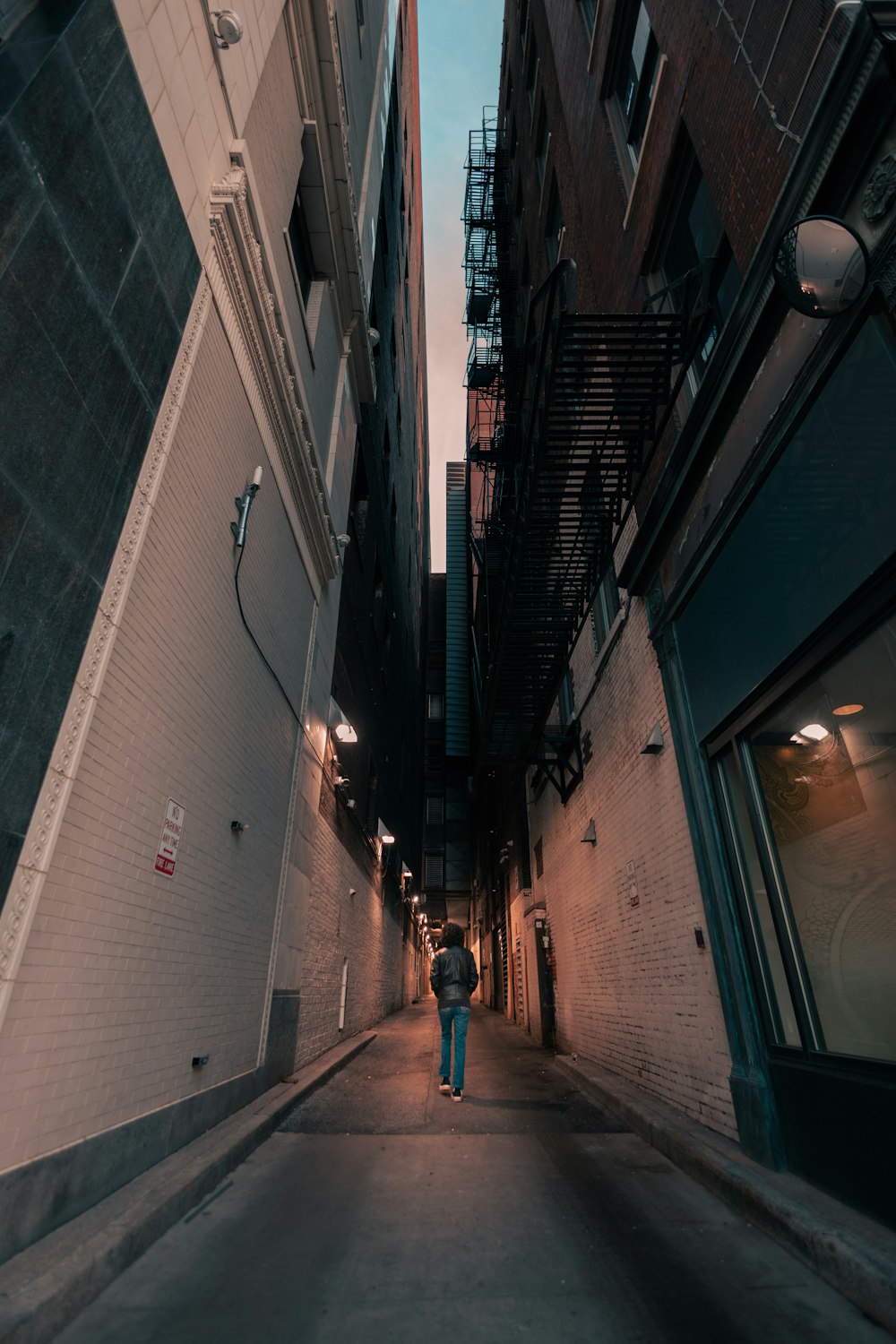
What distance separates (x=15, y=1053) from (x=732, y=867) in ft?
16.5

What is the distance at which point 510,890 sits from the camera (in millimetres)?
21125

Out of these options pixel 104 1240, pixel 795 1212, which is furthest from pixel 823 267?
pixel 104 1240

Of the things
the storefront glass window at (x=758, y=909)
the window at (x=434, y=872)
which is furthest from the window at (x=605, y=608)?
the window at (x=434, y=872)

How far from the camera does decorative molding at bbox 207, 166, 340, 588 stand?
530cm

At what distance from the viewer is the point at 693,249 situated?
22.6ft

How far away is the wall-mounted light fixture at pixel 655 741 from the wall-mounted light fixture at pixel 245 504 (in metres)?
4.66

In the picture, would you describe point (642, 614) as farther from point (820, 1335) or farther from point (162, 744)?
point (820, 1335)

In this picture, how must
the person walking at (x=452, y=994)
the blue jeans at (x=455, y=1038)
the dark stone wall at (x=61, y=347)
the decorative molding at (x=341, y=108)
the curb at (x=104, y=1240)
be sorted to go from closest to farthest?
the curb at (x=104, y=1240) < the dark stone wall at (x=61, y=347) < the blue jeans at (x=455, y=1038) < the person walking at (x=452, y=994) < the decorative molding at (x=341, y=108)

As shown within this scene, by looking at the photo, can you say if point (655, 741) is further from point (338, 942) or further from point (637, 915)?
point (338, 942)

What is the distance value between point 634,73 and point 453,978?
40.1 ft

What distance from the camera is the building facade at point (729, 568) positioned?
3.73 metres

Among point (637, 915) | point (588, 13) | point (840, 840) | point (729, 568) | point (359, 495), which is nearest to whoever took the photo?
point (840, 840)

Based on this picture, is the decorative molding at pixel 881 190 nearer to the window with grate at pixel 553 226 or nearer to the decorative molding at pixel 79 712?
the decorative molding at pixel 79 712

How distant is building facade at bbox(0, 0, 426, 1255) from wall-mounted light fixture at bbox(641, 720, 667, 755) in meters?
4.25
